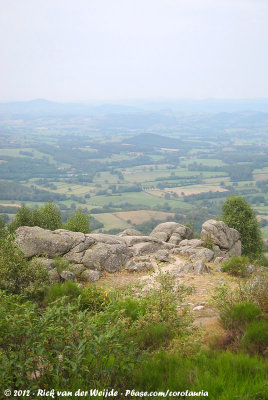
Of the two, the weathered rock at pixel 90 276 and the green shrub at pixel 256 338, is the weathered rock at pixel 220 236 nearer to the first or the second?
the weathered rock at pixel 90 276

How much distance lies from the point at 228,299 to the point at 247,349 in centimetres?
254

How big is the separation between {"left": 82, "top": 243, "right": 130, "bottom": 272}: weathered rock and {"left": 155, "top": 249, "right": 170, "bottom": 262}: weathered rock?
2.09 m

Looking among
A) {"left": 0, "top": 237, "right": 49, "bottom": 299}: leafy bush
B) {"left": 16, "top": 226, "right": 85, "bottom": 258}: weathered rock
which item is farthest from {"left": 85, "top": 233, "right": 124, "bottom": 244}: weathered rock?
{"left": 0, "top": 237, "right": 49, "bottom": 299}: leafy bush

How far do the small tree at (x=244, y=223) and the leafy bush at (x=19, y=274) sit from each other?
24657 mm

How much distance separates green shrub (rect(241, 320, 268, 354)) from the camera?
26.6 ft

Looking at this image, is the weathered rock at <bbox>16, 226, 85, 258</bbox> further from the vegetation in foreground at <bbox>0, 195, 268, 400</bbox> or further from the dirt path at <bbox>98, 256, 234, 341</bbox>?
the vegetation in foreground at <bbox>0, 195, 268, 400</bbox>

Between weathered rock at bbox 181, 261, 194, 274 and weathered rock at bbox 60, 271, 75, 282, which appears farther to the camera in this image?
weathered rock at bbox 181, 261, 194, 274

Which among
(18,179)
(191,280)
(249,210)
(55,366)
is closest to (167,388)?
(55,366)

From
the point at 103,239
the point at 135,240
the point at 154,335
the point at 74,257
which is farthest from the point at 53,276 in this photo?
the point at 135,240

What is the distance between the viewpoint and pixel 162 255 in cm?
2152

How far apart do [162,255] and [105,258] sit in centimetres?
405

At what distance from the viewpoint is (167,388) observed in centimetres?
637

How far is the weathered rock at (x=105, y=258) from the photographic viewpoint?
18.8 metres

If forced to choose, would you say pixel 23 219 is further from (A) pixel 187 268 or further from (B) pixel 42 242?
(A) pixel 187 268
